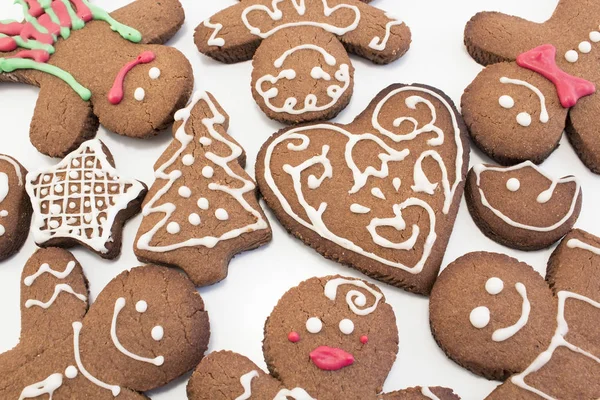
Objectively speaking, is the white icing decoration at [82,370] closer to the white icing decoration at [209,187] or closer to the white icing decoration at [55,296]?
the white icing decoration at [55,296]

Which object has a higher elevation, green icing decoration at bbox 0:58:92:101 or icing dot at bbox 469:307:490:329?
green icing decoration at bbox 0:58:92:101

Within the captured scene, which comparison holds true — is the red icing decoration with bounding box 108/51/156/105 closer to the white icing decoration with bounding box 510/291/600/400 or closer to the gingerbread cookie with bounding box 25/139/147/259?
the gingerbread cookie with bounding box 25/139/147/259

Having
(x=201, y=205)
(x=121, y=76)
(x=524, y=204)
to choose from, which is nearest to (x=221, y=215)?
(x=201, y=205)

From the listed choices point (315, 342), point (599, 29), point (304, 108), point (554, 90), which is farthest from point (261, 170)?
point (599, 29)

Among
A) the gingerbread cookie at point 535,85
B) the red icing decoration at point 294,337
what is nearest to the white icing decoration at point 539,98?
the gingerbread cookie at point 535,85

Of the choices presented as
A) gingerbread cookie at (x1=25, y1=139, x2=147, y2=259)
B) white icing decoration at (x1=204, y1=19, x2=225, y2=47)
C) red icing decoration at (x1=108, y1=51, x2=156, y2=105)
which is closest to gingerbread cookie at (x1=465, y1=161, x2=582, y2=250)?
white icing decoration at (x1=204, y1=19, x2=225, y2=47)

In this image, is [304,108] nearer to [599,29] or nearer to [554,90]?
[554,90]

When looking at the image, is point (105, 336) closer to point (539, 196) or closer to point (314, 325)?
point (314, 325)
